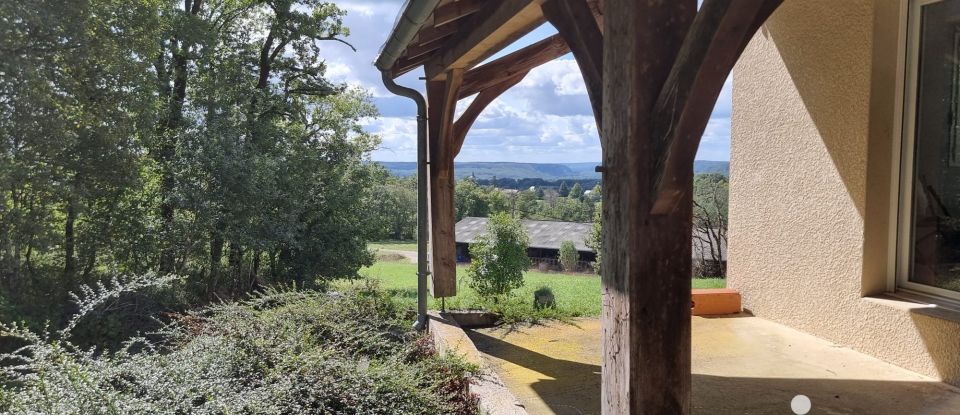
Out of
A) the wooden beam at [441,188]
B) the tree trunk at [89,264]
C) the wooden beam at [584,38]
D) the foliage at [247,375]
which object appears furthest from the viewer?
the tree trunk at [89,264]

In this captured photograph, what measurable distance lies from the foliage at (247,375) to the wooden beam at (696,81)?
165cm

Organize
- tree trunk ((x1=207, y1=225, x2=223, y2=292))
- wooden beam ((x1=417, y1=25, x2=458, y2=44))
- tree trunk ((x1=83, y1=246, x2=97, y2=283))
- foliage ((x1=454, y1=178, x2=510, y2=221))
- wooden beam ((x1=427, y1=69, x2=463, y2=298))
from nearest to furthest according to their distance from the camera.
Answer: wooden beam ((x1=417, y1=25, x2=458, y2=44)), wooden beam ((x1=427, y1=69, x2=463, y2=298)), tree trunk ((x1=83, y1=246, x2=97, y2=283)), tree trunk ((x1=207, y1=225, x2=223, y2=292)), foliage ((x1=454, y1=178, x2=510, y2=221))

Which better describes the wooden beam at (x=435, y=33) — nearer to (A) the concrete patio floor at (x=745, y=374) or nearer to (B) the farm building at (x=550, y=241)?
(A) the concrete patio floor at (x=745, y=374)

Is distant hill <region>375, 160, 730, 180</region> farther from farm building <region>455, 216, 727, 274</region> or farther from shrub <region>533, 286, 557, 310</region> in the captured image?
farm building <region>455, 216, 727, 274</region>

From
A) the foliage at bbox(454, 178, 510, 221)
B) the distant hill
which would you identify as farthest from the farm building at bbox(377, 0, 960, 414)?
the foliage at bbox(454, 178, 510, 221)

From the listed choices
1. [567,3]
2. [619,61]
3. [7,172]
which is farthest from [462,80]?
[7,172]

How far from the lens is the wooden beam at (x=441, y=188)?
479cm

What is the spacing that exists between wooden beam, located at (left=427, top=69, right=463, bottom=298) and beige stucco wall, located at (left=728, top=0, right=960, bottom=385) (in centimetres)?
276

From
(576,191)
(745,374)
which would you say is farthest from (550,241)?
(745,374)

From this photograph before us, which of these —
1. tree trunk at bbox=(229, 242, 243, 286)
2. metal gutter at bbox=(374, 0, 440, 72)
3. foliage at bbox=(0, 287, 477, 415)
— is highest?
metal gutter at bbox=(374, 0, 440, 72)

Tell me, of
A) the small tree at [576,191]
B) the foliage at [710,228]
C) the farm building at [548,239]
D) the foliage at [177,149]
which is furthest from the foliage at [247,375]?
the small tree at [576,191]

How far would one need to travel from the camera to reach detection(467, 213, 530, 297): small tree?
7.43 m

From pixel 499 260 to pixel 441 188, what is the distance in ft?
9.12

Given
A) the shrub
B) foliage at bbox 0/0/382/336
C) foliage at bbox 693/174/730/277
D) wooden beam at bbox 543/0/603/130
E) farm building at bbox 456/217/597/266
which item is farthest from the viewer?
farm building at bbox 456/217/597/266
